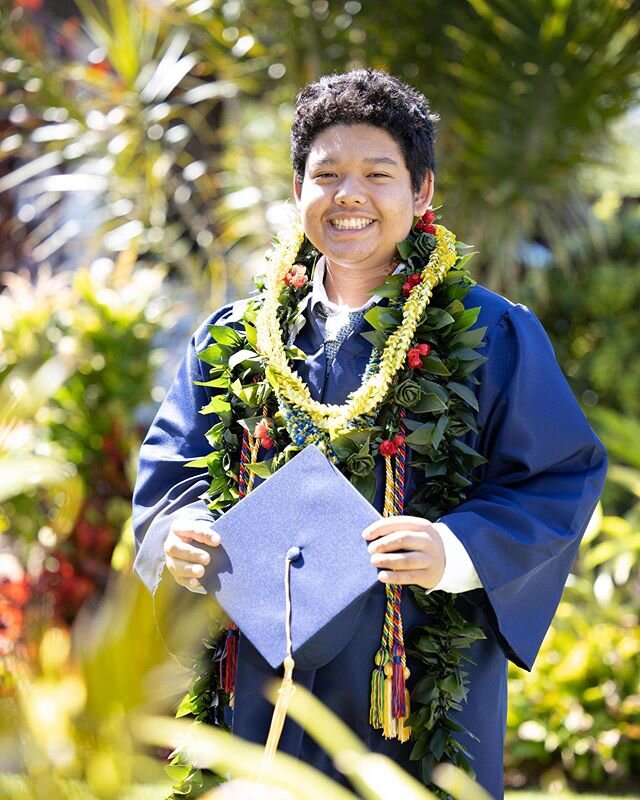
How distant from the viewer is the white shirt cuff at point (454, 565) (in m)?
1.91

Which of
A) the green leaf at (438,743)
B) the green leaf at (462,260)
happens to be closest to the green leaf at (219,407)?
the green leaf at (462,260)

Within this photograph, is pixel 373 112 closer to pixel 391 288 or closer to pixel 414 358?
pixel 391 288

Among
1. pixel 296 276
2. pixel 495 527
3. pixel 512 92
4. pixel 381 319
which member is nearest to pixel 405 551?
pixel 495 527

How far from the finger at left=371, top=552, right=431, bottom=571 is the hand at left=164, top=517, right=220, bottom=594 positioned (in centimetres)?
32

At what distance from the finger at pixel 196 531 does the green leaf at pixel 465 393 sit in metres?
0.55

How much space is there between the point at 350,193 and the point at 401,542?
71 cm

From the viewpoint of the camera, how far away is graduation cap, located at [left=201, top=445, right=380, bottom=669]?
187cm

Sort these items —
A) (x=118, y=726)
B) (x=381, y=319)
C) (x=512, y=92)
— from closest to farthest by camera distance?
(x=118, y=726)
(x=381, y=319)
(x=512, y=92)

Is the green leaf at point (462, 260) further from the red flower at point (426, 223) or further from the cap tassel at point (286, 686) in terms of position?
the cap tassel at point (286, 686)

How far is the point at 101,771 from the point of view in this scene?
91 cm

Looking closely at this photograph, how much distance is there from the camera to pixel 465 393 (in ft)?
6.91

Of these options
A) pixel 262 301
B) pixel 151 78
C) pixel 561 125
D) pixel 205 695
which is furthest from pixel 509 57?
pixel 205 695

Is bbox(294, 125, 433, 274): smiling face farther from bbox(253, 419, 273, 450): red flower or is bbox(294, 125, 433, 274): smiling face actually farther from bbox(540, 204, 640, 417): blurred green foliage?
bbox(540, 204, 640, 417): blurred green foliage

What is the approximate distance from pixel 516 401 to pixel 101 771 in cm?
136
